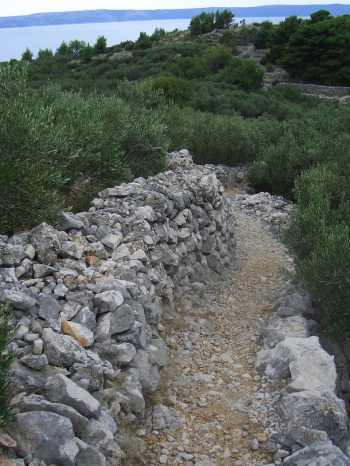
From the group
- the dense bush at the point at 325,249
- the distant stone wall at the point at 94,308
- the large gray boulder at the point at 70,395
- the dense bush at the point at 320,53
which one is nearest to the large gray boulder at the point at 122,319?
the distant stone wall at the point at 94,308

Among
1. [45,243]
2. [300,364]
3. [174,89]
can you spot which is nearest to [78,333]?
[45,243]

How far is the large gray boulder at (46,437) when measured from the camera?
363cm

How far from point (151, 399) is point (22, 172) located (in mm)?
3126

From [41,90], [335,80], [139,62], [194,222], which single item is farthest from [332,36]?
[194,222]

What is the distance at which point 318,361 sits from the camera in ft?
19.0

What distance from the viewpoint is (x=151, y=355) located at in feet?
18.1

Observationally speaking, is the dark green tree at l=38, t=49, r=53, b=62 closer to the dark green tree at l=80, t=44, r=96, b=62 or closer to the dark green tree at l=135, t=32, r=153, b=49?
the dark green tree at l=80, t=44, r=96, b=62

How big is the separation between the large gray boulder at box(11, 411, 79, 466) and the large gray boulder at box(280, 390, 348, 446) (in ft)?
7.44

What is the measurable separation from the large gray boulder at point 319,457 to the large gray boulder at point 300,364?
86 centimetres

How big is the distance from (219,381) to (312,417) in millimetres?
1233

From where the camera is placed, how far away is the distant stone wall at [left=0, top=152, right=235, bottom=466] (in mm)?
3934

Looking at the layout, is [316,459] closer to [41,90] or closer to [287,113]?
[41,90]

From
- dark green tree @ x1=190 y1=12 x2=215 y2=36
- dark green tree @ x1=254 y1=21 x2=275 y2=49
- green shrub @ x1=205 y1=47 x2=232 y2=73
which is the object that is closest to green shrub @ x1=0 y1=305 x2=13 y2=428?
green shrub @ x1=205 y1=47 x2=232 y2=73

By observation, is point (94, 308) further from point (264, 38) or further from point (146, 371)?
point (264, 38)
